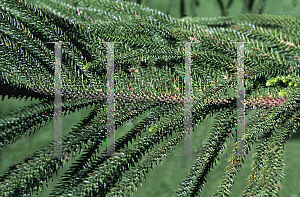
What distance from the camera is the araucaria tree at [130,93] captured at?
1.21 feet

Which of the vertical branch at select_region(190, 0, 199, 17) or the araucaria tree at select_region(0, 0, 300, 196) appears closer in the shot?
the araucaria tree at select_region(0, 0, 300, 196)

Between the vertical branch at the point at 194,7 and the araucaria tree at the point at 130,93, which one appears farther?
the vertical branch at the point at 194,7

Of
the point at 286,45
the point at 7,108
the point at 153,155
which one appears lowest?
the point at 7,108

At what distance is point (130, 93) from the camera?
1.53 feet

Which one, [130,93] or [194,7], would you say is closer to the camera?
[130,93]

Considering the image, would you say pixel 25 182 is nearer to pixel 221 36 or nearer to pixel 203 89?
pixel 203 89

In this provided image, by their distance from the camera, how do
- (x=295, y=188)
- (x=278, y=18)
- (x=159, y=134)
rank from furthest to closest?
(x=295, y=188) < (x=278, y=18) < (x=159, y=134)

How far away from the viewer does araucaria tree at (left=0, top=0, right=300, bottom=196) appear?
370mm

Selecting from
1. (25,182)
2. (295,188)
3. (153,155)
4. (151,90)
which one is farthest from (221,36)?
(295,188)

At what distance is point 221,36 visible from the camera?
1.78 feet

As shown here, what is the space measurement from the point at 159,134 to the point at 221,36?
310mm

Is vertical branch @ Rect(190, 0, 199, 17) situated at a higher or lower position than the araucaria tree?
higher

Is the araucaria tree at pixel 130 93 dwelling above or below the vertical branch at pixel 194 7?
below

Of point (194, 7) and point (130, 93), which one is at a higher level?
point (194, 7)
